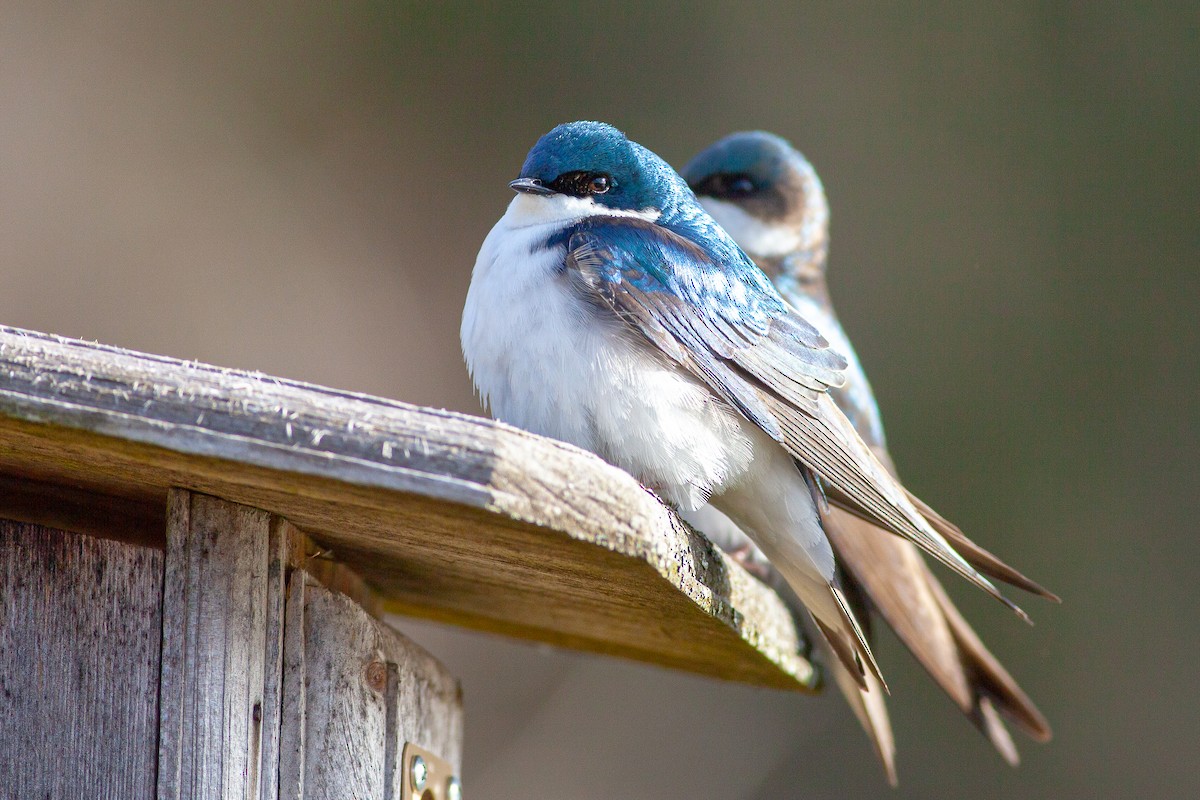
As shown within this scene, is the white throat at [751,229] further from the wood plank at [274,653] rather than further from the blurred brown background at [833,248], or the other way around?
the wood plank at [274,653]

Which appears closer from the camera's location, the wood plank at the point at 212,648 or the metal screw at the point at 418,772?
the wood plank at the point at 212,648

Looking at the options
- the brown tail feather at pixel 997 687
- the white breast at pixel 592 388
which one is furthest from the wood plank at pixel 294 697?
the brown tail feather at pixel 997 687

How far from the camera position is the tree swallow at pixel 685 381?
1.32 m

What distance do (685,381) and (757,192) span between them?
1.59m

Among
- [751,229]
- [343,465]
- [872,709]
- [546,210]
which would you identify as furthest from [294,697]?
[751,229]

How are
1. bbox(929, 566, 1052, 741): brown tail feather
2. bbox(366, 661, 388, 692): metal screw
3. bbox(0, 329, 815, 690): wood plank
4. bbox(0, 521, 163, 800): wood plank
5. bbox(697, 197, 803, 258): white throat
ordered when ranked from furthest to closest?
bbox(697, 197, 803, 258): white throat → bbox(929, 566, 1052, 741): brown tail feather → bbox(366, 661, 388, 692): metal screw → bbox(0, 521, 163, 800): wood plank → bbox(0, 329, 815, 690): wood plank

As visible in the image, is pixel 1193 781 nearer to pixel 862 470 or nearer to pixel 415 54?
pixel 862 470

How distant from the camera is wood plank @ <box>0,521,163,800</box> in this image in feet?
3.34

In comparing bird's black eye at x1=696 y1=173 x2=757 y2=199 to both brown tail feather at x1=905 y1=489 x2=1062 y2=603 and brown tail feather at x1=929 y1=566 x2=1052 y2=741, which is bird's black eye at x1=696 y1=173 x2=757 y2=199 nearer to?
brown tail feather at x1=929 y1=566 x2=1052 y2=741

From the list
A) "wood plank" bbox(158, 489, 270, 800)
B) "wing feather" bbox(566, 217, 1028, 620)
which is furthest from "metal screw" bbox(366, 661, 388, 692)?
"wing feather" bbox(566, 217, 1028, 620)

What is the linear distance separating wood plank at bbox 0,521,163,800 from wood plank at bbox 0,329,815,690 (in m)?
0.06

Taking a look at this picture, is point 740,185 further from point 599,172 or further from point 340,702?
point 340,702

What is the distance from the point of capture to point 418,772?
1221mm

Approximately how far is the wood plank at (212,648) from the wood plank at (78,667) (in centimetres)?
2
